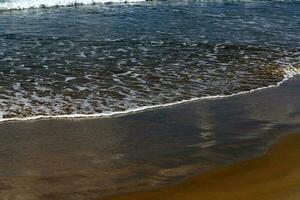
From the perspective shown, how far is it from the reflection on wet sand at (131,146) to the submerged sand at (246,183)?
0.16m

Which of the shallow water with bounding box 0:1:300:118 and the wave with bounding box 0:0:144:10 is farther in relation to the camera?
the wave with bounding box 0:0:144:10

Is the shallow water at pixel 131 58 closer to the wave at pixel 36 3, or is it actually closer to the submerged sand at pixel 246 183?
the submerged sand at pixel 246 183

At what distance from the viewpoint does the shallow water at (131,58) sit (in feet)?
24.0

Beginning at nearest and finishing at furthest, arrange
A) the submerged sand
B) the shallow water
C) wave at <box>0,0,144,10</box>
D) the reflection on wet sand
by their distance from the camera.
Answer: the submerged sand
the reflection on wet sand
the shallow water
wave at <box>0,0,144,10</box>

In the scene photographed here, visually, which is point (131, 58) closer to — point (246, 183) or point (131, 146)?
point (131, 146)

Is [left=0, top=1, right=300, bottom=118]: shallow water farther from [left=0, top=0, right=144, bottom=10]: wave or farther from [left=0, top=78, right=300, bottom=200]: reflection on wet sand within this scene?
[left=0, top=0, right=144, bottom=10]: wave

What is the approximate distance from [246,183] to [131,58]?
579 cm

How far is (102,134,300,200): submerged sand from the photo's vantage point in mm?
4207

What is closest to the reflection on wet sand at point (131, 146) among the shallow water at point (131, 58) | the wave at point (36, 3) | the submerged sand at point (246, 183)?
the submerged sand at point (246, 183)

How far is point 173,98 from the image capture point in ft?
24.2

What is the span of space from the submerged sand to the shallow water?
232cm

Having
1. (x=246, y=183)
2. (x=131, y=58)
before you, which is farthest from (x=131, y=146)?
(x=131, y=58)

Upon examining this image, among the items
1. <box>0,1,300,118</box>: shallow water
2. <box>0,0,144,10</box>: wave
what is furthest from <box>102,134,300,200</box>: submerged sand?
<box>0,0,144,10</box>: wave

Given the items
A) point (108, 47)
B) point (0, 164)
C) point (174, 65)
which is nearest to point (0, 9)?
point (108, 47)
